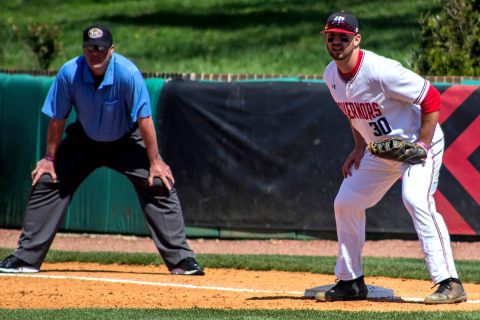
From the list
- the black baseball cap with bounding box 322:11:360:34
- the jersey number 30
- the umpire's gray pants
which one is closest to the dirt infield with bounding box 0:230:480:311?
the umpire's gray pants

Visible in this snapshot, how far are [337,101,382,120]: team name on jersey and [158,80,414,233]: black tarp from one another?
4436mm

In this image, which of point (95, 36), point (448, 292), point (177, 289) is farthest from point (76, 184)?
point (448, 292)

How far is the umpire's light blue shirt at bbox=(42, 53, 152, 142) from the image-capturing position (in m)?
8.99

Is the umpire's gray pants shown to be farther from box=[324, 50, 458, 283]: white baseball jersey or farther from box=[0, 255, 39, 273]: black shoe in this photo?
box=[324, 50, 458, 283]: white baseball jersey

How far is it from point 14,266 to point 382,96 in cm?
359

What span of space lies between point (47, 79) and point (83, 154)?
12.4 feet

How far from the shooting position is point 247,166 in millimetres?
12336

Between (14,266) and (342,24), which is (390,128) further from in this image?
(14,266)

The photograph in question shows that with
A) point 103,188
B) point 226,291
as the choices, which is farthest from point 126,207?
point 226,291

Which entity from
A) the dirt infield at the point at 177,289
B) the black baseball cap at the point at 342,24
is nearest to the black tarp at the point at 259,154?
the dirt infield at the point at 177,289

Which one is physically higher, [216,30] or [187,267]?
[216,30]

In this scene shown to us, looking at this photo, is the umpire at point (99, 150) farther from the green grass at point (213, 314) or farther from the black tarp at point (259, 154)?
the black tarp at point (259, 154)

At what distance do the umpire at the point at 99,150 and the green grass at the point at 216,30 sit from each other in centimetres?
1302

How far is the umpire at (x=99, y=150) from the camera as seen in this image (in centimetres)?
899
